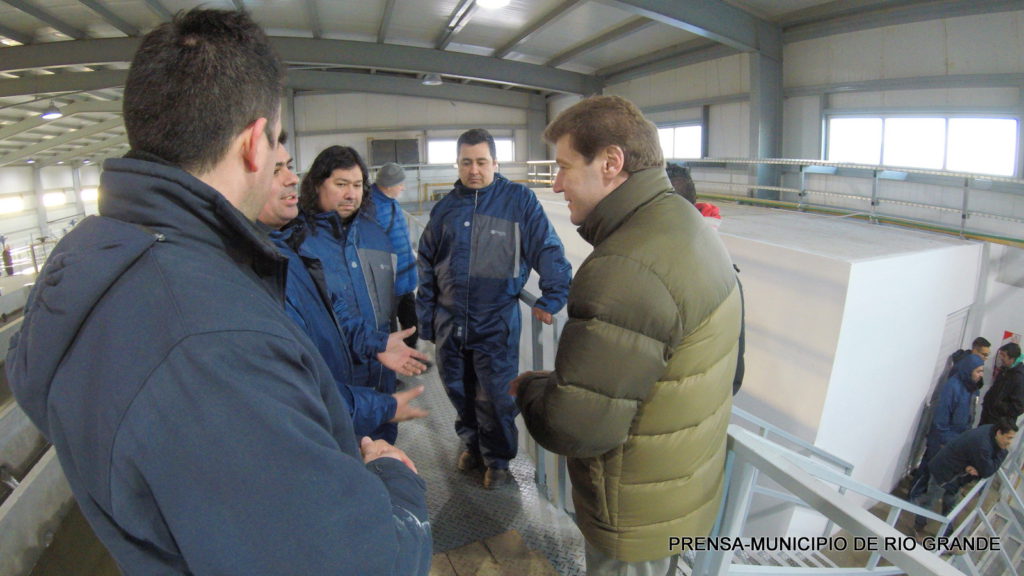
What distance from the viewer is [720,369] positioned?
4.18 feet

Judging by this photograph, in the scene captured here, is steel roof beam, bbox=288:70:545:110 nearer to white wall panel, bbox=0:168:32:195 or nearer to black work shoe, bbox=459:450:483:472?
white wall panel, bbox=0:168:32:195

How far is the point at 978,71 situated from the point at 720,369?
819 centimetres

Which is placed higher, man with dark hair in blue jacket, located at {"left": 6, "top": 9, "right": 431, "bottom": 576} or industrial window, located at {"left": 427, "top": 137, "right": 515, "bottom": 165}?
industrial window, located at {"left": 427, "top": 137, "right": 515, "bottom": 165}

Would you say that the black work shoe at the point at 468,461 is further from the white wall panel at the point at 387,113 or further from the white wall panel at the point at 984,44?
the white wall panel at the point at 387,113

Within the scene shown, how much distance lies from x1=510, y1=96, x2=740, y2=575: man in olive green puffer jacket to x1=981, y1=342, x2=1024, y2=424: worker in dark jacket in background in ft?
16.8

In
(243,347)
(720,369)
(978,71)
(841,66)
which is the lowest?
(720,369)

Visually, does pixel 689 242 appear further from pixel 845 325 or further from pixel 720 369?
pixel 845 325

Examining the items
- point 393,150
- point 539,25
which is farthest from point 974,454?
point 393,150

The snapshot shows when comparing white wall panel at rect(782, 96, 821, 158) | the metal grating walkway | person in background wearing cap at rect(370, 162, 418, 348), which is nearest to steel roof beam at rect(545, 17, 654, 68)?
white wall panel at rect(782, 96, 821, 158)

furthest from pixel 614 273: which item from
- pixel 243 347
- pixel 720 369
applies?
pixel 243 347

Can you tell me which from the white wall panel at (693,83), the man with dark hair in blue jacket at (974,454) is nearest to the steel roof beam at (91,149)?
the white wall panel at (693,83)

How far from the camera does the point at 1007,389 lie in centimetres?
467

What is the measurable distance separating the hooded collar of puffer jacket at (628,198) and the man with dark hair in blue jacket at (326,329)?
2.10ft

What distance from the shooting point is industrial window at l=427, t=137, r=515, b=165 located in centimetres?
1658
